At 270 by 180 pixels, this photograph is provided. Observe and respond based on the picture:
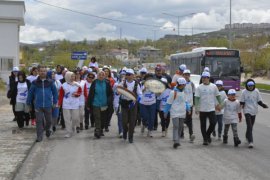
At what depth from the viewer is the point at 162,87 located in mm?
13867

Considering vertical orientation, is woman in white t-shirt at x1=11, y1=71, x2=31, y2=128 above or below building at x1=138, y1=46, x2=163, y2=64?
below

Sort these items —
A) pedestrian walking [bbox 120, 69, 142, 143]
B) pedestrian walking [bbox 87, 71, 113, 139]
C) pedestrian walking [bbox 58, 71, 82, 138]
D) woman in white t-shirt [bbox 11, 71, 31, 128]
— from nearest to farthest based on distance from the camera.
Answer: pedestrian walking [bbox 120, 69, 142, 143], pedestrian walking [bbox 87, 71, 113, 139], pedestrian walking [bbox 58, 71, 82, 138], woman in white t-shirt [bbox 11, 71, 31, 128]

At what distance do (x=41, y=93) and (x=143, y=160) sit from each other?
404cm

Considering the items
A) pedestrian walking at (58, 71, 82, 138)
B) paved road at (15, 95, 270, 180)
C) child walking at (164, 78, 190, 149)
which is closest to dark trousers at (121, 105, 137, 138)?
paved road at (15, 95, 270, 180)

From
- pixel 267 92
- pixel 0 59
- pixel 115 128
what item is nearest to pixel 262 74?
pixel 267 92

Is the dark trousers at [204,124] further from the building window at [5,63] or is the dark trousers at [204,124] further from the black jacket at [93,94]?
the building window at [5,63]

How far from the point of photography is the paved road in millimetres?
8789

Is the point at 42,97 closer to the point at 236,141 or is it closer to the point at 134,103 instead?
the point at 134,103

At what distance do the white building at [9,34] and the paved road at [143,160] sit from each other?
109ft

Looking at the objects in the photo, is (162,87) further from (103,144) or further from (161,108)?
(103,144)

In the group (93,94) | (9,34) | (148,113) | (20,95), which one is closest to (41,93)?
(93,94)

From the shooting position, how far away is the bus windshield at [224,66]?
98.7 feet

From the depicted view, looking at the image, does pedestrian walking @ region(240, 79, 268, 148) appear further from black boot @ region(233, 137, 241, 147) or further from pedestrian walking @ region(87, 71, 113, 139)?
pedestrian walking @ region(87, 71, 113, 139)

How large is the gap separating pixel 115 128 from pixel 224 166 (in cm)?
674
